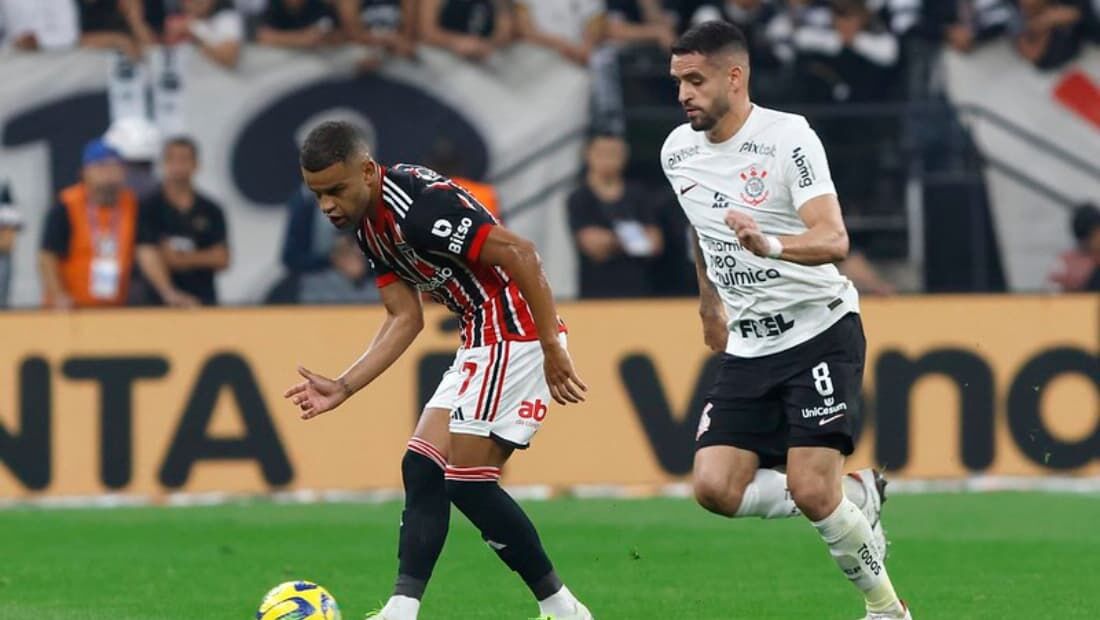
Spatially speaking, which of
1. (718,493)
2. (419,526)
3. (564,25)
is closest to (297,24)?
(564,25)

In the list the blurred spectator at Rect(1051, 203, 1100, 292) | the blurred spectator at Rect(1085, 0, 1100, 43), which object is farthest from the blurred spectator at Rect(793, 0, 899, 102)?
the blurred spectator at Rect(1051, 203, 1100, 292)

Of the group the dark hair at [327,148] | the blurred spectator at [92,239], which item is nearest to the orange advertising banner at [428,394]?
the blurred spectator at [92,239]

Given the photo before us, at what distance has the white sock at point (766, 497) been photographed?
28.8 ft

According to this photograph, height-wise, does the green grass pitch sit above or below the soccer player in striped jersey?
below

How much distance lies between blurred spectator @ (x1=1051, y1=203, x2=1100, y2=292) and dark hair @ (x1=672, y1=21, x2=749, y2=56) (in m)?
8.94

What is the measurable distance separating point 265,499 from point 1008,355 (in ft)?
16.9

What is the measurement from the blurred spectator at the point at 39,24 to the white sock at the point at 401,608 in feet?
36.2

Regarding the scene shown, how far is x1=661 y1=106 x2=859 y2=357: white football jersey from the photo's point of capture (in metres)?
8.44

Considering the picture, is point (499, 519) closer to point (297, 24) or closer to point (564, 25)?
point (297, 24)

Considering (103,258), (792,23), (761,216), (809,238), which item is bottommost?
(103,258)

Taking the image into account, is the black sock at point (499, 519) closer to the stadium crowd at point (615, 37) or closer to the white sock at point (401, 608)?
the white sock at point (401, 608)

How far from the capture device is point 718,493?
868cm

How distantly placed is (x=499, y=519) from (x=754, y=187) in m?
1.59

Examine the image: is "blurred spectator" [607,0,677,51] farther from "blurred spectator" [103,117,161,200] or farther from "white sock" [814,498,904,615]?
"white sock" [814,498,904,615]
